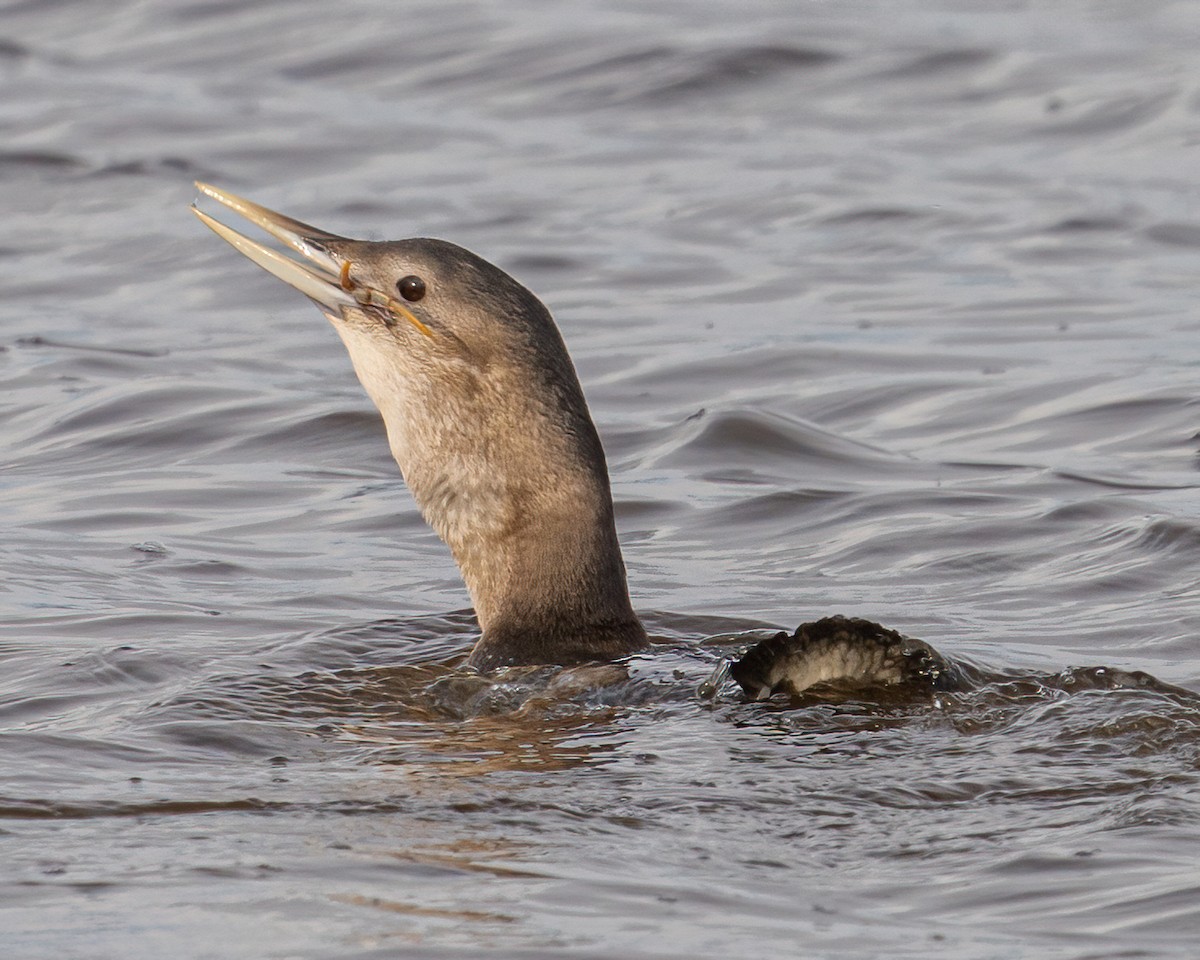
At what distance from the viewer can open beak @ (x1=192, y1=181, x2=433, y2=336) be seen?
21.4 ft

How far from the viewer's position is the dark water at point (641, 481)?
178 inches

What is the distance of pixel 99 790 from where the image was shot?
201 inches

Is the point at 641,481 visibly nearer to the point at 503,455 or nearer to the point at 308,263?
the point at 308,263

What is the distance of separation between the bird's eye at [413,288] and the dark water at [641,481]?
1.01 m

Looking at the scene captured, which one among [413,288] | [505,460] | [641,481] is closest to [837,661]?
[505,460]

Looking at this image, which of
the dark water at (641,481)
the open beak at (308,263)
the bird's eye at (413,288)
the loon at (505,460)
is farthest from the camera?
the open beak at (308,263)

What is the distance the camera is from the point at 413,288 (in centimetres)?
638

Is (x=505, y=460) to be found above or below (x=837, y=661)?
above

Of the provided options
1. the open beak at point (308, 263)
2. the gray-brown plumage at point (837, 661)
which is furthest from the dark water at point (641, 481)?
the open beak at point (308, 263)

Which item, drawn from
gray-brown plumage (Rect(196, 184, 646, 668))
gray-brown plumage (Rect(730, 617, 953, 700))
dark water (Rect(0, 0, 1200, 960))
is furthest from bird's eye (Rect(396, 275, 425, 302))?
gray-brown plumage (Rect(730, 617, 953, 700))

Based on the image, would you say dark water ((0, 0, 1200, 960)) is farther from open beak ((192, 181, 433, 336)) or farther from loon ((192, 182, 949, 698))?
open beak ((192, 181, 433, 336))

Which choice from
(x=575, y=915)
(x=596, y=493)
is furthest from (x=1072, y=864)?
(x=596, y=493)

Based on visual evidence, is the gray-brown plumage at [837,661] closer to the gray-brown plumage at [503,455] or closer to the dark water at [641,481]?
the dark water at [641,481]

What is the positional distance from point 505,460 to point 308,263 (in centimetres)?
89
